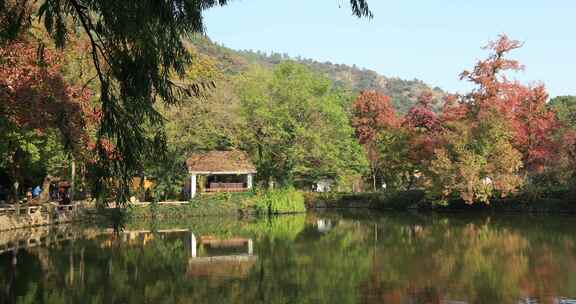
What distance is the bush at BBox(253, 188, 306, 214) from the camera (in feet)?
133

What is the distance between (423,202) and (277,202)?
32.5 ft

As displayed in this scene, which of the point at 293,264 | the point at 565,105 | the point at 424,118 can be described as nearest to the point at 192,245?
the point at 293,264

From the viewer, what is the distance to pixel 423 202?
143 feet

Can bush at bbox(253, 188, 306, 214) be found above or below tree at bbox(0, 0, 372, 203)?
below

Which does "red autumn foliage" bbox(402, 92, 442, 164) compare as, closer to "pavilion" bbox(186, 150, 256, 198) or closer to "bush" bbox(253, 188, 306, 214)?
"bush" bbox(253, 188, 306, 214)

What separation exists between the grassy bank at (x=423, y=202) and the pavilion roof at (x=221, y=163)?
868cm

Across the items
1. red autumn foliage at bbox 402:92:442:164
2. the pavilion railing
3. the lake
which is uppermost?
red autumn foliage at bbox 402:92:442:164

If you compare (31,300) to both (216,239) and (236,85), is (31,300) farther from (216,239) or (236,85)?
(236,85)

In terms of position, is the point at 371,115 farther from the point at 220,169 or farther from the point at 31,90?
the point at 31,90

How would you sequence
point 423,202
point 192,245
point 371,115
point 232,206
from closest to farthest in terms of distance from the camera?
point 192,245 < point 232,206 < point 423,202 < point 371,115

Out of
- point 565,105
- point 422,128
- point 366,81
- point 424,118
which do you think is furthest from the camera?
point 366,81

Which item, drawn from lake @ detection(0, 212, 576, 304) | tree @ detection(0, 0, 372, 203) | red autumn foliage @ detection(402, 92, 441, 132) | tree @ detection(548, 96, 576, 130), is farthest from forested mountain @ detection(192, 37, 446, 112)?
tree @ detection(0, 0, 372, 203)

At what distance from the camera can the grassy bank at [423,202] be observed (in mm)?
38375

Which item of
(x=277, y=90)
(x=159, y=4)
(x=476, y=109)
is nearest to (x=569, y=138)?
(x=476, y=109)
